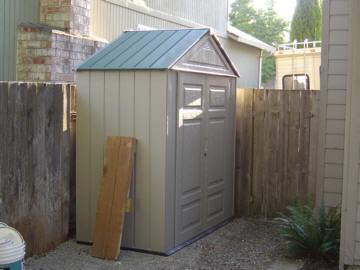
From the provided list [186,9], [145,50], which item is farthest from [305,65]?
[145,50]

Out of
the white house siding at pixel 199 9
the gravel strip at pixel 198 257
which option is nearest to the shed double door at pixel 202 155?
the gravel strip at pixel 198 257

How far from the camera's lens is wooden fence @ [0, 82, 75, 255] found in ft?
15.9

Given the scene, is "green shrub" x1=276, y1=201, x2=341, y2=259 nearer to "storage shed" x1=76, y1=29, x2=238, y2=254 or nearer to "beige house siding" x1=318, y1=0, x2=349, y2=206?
"beige house siding" x1=318, y1=0, x2=349, y2=206

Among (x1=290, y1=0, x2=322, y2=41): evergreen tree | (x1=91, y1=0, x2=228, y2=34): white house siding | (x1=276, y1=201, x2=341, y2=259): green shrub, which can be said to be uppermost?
(x1=290, y1=0, x2=322, y2=41): evergreen tree

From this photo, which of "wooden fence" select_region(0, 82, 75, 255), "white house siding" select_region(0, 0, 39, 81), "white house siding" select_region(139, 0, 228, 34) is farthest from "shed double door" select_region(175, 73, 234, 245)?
"white house siding" select_region(139, 0, 228, 34)

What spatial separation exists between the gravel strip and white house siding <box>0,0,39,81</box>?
2.86 metres

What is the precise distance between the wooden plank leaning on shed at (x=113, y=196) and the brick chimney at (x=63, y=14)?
2810 millimetres

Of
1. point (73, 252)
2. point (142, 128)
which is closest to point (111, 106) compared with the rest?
point (142, 128)

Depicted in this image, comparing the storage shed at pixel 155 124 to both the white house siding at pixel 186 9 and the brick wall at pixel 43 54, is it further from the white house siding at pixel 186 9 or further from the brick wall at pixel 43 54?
the white house siding at pixel 186 9

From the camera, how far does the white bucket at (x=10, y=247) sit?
11.8 ft

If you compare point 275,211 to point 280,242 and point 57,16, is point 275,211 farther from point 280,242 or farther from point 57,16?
point 57,16

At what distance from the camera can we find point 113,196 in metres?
5.39

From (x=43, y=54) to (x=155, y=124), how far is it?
266 cm

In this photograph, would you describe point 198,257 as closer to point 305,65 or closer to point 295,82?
point 295,82
